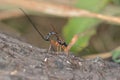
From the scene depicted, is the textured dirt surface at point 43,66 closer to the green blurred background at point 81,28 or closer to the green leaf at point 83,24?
the green blurred background at point 81,28

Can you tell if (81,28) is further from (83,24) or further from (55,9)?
(55,9)

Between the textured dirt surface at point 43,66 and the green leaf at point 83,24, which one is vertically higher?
the green leaf at point 83,24

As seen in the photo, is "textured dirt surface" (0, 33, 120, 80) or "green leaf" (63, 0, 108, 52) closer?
"textured dirt surface" (0, 33, 120, 80)

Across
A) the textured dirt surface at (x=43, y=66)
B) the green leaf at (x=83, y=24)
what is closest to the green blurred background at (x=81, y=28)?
the green leaf at (x=83, y=24)

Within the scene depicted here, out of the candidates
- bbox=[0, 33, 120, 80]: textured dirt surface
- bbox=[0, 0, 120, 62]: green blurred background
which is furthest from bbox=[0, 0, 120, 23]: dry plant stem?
bbox=[0, 33, 120, 80]: textured dirt surface

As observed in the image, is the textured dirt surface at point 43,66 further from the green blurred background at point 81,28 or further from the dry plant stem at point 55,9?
the dry plant stem at point 55,9

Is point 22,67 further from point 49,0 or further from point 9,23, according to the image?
point 9,23

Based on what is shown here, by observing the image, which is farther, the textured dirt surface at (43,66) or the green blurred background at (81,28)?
the green blurred background at (81,28)

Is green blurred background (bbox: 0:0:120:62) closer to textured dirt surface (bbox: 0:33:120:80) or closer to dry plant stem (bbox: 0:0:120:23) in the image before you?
dry plant stem (bbox: 0:0:120:23)

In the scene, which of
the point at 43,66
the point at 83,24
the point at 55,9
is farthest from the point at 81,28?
the point at 43,66
